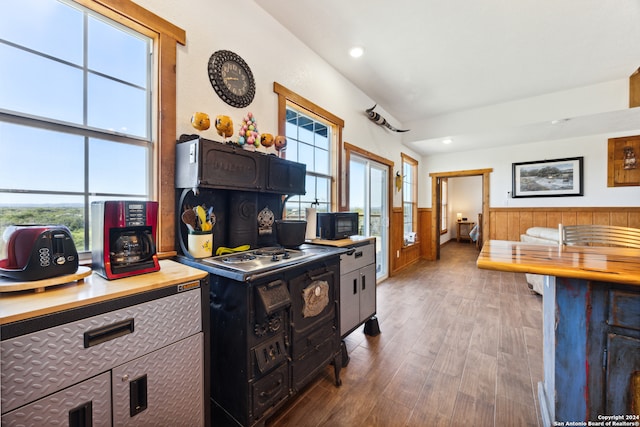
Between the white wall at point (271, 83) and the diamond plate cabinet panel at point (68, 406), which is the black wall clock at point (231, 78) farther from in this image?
the diamond plate cabinet panel at point (68, 406)

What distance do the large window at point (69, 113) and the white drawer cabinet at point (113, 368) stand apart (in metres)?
0.73

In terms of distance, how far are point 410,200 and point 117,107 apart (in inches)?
217

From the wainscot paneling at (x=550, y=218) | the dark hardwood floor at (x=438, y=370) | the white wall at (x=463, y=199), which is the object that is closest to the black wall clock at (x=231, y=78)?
the dark hardwood floor at (x=438, y=370)

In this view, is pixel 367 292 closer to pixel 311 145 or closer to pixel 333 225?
pixel 333 225

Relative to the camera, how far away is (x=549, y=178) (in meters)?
5.10

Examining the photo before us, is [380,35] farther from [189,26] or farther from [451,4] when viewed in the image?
[189,26]

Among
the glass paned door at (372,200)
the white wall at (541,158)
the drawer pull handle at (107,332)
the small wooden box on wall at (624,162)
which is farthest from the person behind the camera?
the white wall at (541,158)

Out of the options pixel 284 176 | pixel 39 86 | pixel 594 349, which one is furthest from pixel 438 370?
pixel 39 86

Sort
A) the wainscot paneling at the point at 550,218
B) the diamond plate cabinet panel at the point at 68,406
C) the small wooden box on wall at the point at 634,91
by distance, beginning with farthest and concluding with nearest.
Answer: the wainscot paneling at the point at 550,218, the small wooden box on wall at the point at 634,91, the diamond plate cabinet panel at the point at 68,406

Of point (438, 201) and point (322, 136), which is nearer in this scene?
point (322, 136)

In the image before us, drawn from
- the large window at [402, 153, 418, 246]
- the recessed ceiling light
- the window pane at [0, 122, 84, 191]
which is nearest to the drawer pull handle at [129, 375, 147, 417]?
the window pane at [0, 122, 84, 191]

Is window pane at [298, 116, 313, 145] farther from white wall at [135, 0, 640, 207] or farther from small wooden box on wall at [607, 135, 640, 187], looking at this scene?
small wooden box on wall at [607, 135, 640, 187]

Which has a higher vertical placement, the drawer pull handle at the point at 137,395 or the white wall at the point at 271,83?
the white wall at the point at 271,83

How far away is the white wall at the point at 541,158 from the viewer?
4.64 meters
